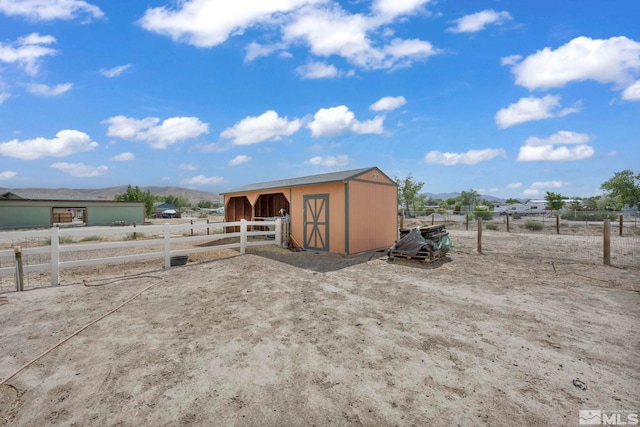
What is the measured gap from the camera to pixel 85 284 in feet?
19.6

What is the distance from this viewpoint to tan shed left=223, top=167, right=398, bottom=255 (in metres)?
9.88

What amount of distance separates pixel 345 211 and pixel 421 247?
8.94 feet

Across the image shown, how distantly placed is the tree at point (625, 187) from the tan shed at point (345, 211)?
4823 centimetres

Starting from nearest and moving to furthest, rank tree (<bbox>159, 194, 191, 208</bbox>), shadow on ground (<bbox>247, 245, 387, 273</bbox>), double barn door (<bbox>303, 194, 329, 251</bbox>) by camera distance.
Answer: shadow on ground (<bbox>247, 245, 387, 273</bbox>) → double barn door (<bbox>303, 194, 329, 251</bbox>) → tree (<bbox>159, 194, 191, 208</bbox>)

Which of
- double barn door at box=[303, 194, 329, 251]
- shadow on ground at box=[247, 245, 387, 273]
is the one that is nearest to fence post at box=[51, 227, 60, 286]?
shadow on ground at box=[247, 245, 387, 273]

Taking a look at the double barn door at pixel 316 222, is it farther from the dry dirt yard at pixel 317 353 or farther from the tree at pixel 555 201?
the tree at pixel 555 201

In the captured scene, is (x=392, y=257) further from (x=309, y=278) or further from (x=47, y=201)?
(x=47, y=201)

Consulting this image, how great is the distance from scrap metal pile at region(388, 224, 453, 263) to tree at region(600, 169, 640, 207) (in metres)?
48.9

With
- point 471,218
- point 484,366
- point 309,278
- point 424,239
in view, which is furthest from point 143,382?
point 471,218

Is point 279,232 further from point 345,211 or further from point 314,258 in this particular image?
point 345,211

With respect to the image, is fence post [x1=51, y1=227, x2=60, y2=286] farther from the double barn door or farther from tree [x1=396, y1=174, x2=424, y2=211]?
tree [x1=396, y1=174, x2=424, y2=211]

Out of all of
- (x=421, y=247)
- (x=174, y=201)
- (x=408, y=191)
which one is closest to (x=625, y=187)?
(x=408, y=191)

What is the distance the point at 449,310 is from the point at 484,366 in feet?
5.55

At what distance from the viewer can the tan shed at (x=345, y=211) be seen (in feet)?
32.4
